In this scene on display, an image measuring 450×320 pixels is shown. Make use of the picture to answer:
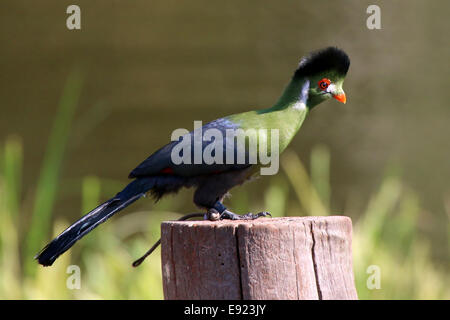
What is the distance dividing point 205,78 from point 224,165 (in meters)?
4.05

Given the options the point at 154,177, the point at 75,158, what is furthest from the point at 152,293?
the point at 75,158

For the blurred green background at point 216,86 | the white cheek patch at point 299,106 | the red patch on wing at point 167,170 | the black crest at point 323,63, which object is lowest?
the red patch on wing at point 167,170

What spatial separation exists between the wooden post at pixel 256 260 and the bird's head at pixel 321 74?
771 millimetres

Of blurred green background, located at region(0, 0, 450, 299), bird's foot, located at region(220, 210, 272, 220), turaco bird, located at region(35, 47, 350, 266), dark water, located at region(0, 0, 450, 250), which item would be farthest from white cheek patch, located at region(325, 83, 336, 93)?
dark water, located at region(0, 0, 450, 250)

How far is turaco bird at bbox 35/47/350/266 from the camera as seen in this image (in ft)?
8.46

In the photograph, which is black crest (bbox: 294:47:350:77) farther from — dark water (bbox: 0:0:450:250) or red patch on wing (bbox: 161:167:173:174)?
dark water (bbox: 0:0:450:250)

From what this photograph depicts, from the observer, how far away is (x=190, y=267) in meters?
2.16

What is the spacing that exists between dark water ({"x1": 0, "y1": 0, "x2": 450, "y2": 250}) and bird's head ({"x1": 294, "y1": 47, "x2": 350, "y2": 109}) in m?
3.48

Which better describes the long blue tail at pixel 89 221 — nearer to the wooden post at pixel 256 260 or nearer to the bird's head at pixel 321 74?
the wooden post at pixel 256 260

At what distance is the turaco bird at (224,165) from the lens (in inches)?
102

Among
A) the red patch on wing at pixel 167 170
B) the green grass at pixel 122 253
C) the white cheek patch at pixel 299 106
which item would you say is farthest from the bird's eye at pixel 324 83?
the green grass at pixel 122 253

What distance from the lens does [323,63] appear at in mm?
2816

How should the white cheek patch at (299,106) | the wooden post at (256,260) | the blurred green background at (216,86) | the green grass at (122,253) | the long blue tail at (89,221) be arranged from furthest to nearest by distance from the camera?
the blurred green background at (216,86)
the green grass at (122,253)
the white cheek patch at (299,106)
the long blue tail at (89,221)
the wooden post at (256,260)

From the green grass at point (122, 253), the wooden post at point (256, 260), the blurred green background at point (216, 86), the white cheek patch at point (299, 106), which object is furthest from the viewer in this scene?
the blurred green background at point (216, 86)
